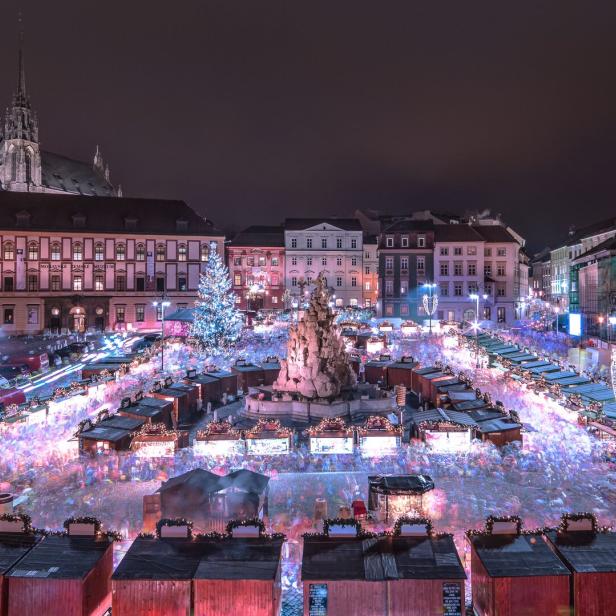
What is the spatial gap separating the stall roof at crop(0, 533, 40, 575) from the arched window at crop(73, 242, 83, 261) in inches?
2019

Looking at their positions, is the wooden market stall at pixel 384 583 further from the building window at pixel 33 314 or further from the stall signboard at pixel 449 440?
the building window at pixel 33 314

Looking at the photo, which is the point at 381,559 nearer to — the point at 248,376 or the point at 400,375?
the point at 248,376

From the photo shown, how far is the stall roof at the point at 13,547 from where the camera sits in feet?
23.2

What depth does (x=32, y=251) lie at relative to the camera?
174 ft

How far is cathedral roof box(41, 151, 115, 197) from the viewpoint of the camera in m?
81.8

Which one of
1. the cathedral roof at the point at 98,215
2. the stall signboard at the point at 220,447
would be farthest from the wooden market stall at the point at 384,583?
the cathedral roof at the point at 98,215

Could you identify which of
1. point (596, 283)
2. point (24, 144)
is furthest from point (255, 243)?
point (24, 144)

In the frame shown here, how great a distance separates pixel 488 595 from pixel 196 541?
4291 mm

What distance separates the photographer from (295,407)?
19.0m

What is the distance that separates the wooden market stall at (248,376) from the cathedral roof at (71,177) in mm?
71085

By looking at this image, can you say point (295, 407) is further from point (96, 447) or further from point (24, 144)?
point (24, 144)

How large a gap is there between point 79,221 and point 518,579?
57.0 metres

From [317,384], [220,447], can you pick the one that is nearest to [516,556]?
[220,447]

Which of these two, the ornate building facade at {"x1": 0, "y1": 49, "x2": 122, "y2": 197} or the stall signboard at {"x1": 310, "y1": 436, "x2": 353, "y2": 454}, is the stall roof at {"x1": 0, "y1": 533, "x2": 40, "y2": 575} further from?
the ornate building facade at {"x1": 0, "y1": 49, "x2": 122, "y2": 197}
